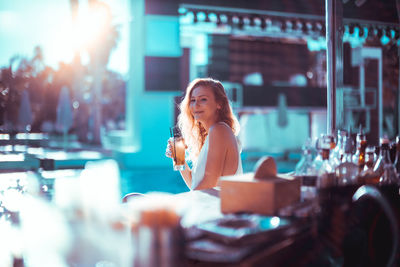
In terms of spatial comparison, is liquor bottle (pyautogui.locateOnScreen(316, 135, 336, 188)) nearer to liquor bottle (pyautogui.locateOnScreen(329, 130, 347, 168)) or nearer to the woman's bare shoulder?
liquor bottle (pyautogui.locateOnScreen(329, 130, 347, 168))

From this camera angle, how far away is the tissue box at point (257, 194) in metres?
1.05

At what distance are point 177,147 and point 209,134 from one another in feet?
0.68

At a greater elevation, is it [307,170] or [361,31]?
[361,31]

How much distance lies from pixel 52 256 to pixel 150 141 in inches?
307

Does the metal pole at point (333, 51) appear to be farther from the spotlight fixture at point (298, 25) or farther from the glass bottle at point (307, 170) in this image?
the spotlight fixture at point (298, 25)

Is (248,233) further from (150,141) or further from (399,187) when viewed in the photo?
(150,141)

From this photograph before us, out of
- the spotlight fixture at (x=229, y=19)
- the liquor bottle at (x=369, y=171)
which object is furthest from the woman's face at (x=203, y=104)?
the spotlight fixture at (x=229, y=19)

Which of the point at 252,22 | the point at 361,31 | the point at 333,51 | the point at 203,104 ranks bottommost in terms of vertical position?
the point at 203,104

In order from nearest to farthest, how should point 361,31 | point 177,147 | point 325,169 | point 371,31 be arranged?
point 325,169, point 177,147, point 361,31, point 371,31

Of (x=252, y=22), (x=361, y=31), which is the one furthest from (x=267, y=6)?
(x=361, y=31)

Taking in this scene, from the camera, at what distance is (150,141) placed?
8.66 m

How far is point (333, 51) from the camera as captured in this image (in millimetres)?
2070

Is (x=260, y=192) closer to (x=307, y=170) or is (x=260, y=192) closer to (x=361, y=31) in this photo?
(x=307, y=170)

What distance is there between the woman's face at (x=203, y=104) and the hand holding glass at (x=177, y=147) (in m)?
0.38
